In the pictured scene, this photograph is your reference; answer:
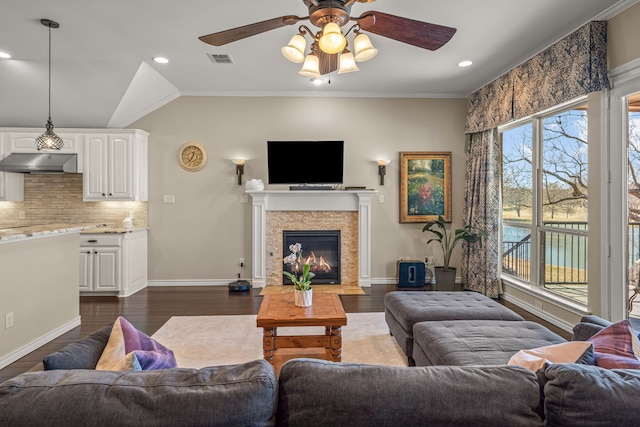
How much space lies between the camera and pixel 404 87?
531 cm

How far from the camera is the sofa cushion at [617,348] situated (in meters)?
1.22

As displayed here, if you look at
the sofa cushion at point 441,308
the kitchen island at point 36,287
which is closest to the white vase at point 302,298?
the sofa cushion at point 441,308

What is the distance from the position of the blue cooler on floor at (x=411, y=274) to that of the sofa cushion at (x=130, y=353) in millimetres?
4313

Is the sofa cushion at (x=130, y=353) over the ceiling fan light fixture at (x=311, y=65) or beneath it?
beneath

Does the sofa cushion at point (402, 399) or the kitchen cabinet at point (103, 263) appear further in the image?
the kitchen cabinet at point (103, 263)

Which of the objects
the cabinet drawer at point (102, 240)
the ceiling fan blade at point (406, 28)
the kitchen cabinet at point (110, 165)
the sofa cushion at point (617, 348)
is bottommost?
the sofa cushion at point (617, 348)

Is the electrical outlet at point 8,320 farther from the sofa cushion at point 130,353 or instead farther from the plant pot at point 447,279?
the plant pot at point 447,279

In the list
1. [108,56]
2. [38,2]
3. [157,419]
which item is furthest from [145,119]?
[157,419]

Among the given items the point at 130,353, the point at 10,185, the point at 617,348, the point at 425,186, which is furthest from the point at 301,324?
the point at 10,185

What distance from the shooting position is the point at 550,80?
11.9 feet

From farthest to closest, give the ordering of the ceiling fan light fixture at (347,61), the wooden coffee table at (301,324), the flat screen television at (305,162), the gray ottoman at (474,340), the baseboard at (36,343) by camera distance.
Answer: the flat screen television at (305,162), the baseboard at (36,343), the wooden coffee table at (301,324), the ceiling fan light fixture at (347,61), the gray ottoman at (474,340)

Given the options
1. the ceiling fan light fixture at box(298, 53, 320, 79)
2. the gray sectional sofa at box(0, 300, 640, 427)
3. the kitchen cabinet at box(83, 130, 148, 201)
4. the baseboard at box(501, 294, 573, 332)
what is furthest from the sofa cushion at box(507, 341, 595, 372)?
the kitchen cabinet at box(83, 130, 148, 201)

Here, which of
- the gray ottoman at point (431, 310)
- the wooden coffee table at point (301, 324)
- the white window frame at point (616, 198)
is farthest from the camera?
the white window frame at point (616, 198)

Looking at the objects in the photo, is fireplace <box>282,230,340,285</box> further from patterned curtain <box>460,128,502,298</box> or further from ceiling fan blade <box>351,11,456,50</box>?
ceiling fan blade <box>351,11,456,50</box>
